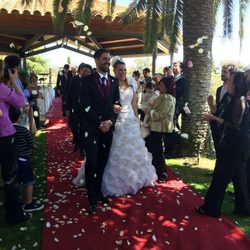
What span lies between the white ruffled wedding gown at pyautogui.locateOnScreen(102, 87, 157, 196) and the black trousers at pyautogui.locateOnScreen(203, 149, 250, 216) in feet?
4.14

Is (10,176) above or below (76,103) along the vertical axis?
below

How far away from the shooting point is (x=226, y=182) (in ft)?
14.7

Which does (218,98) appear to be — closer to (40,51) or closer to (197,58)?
(197,58)

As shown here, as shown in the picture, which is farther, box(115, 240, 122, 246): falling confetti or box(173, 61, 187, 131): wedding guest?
box(173, 61, 187, 131): wedding guest

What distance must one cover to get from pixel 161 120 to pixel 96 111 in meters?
1.59

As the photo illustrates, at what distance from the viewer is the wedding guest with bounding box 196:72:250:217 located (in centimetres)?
421

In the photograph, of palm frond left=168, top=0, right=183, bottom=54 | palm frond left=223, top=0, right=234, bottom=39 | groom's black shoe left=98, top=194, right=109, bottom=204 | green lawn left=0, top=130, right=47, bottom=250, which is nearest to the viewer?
green lawn left=0, top=130, right=47, bottom=250

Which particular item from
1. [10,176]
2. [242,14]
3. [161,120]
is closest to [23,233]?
[10,176]

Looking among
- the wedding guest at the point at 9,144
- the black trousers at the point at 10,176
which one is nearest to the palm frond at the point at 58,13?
the wedding guest at the point at 9,144

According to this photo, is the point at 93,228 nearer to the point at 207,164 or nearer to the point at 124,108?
the point at 124,108

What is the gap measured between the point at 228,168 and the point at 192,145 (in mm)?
3146

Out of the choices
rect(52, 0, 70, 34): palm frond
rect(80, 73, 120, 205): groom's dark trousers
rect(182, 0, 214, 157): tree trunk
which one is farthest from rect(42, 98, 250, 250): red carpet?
rect(52, 0, 70, 34): palm frond

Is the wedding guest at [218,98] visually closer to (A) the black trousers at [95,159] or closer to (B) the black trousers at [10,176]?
(A) the black trousers at [95,159]

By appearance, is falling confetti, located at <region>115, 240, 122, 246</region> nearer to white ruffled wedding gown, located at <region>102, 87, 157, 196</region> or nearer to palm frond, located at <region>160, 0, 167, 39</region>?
white ruffled wedding gown, located at <region>102, 87, 157, 196</region>
